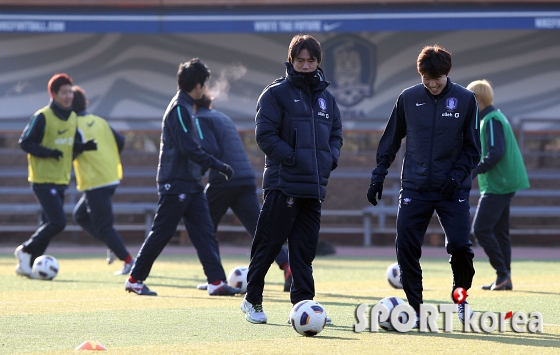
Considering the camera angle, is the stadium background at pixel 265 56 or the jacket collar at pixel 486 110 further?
the stadium background at pixel 265 56

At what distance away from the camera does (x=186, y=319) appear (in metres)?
7.70

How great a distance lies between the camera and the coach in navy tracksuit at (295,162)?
7203 mm

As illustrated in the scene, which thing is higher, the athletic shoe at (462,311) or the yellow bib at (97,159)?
the yellow bib at (97,159)

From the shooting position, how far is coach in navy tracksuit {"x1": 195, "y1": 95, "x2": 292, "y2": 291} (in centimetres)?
1038

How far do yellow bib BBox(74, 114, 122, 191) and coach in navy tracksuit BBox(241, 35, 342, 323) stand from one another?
4.91 meters

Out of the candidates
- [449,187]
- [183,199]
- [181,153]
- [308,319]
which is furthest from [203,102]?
[308,319]

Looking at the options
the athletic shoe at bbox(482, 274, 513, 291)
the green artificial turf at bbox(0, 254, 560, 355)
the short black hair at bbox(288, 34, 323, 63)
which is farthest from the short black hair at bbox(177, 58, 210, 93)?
the athletic shoe at bbox(482, 274, 513, 291)

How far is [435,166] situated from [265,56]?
489 inches

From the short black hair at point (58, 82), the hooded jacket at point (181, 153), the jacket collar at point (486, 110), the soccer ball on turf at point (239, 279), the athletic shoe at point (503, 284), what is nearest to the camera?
the hooded jacket at point (181, 153)

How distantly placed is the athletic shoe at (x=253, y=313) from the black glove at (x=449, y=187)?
1.57 meters

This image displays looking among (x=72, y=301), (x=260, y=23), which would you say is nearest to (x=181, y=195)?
(x=72, y=301)

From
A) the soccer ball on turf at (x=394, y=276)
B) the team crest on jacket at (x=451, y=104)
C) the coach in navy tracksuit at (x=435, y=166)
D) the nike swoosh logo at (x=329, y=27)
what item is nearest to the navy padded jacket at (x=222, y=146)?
the soccer ball on turf at (x=394, y=276)

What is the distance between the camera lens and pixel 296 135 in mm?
7199

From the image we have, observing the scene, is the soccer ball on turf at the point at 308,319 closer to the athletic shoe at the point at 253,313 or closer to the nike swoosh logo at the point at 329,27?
the athletic shoe at the point at 253,313
